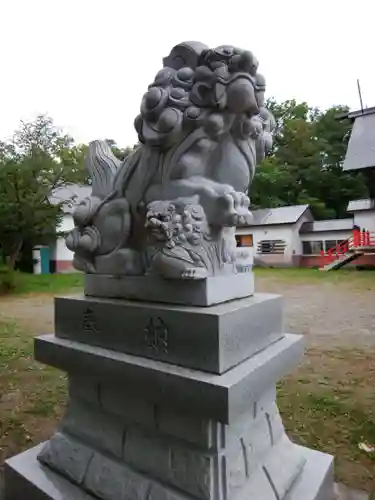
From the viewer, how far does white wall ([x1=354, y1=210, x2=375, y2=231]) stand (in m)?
15.1

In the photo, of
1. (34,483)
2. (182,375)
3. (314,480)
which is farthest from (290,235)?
(182,375)

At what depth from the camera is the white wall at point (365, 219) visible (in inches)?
596

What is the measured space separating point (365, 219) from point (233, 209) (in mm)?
15506

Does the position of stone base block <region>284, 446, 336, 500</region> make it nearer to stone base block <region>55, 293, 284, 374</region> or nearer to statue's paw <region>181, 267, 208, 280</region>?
stone base block <region>55, 293, 284, 374</region>

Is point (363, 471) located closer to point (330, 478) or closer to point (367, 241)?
point (330, 478)

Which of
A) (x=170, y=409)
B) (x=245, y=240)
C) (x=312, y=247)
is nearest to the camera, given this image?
(x=170, y=409)

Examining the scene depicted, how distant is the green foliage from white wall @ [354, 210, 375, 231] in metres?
4.31

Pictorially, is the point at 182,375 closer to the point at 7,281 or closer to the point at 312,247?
the point at 7,281

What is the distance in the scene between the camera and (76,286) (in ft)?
34.4

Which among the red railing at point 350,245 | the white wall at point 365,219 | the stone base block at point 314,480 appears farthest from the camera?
the white wall at point 365,219

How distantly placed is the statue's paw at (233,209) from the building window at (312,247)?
56.1 ft

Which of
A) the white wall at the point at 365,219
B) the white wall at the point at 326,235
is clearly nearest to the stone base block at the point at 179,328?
the white wall at the point at 365,219

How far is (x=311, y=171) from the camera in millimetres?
20062

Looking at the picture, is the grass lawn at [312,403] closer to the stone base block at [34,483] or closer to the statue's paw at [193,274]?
the stone base block at [34,483]
